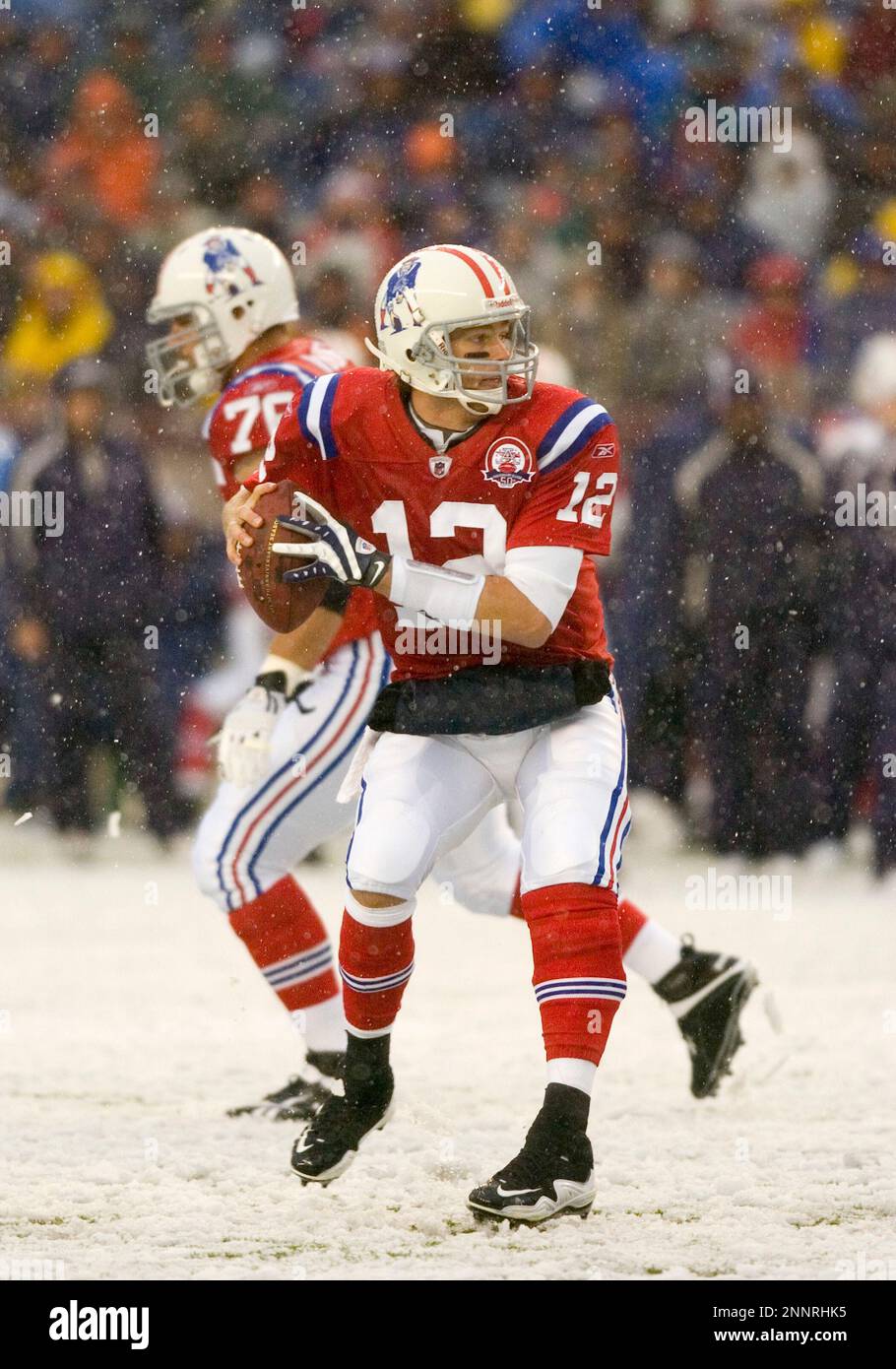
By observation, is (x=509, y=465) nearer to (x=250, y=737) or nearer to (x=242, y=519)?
(x=242, y=519)

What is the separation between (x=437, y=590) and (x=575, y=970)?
28.2 inches

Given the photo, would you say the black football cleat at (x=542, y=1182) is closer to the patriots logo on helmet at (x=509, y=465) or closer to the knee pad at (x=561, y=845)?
the knee pad at (x=561, y=845)

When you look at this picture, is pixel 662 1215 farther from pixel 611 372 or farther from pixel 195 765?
pixel 611 372

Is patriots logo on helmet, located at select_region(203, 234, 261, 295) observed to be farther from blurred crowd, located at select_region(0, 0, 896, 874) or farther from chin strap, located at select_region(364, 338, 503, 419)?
blurred crowd, located at select_region(0, 0, 896, 874)

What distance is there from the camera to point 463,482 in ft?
12.9

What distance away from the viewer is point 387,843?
3.89 m

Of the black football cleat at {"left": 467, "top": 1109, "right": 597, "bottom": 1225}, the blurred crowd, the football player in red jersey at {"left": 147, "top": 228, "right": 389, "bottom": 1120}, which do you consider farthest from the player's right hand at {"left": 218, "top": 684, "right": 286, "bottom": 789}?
the blurred crowd

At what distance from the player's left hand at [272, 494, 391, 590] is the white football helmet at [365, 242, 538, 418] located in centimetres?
34

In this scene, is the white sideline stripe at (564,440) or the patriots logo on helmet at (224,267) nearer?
the white sideline stripe at (564,440)

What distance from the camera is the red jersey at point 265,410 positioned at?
4.66 m

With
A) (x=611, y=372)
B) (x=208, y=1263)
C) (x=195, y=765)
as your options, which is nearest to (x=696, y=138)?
(x=611, y=372)

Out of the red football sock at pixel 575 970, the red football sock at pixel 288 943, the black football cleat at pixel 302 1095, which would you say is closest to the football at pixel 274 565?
the red football sock at pixel 575 970

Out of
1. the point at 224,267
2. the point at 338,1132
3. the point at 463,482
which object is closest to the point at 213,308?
the point at 224,267

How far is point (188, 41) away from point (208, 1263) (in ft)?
27.7
